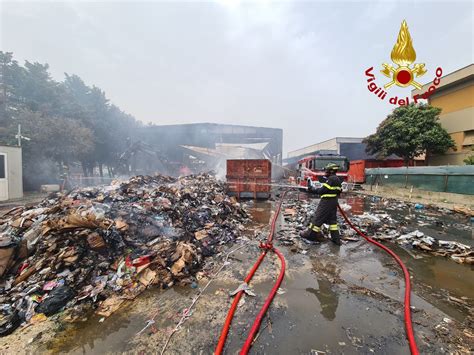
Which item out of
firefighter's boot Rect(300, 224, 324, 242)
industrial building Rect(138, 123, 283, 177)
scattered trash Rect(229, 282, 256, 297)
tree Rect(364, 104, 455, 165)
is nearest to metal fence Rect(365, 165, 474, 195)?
tree Rect(364, 104, 455, 165)

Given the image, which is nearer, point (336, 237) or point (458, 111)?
point (336, 237)

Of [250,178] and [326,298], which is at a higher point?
[250,178]

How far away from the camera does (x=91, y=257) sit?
3.27 m

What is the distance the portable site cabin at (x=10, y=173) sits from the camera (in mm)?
10945

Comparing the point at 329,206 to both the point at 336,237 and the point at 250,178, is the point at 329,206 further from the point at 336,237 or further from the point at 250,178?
the point at 250,178

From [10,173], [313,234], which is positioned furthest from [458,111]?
[10,173]

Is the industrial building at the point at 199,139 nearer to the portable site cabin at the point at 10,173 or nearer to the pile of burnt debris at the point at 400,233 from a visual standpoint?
the portable site cabin at the point at 10,173

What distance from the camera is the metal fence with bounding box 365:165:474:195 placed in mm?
8352

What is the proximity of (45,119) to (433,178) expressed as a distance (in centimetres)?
2452

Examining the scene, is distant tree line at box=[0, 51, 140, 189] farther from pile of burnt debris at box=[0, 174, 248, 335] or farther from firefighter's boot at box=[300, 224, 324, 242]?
firefighter's boot at box=[300, 224, 324, 242]

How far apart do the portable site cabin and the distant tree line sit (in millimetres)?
3628

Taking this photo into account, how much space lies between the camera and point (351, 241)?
4828 millimetres

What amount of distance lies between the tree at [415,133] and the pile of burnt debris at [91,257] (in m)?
16.3

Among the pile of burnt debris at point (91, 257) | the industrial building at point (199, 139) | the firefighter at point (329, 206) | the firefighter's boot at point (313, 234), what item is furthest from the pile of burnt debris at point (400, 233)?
the industrial building at point (199, 139)
